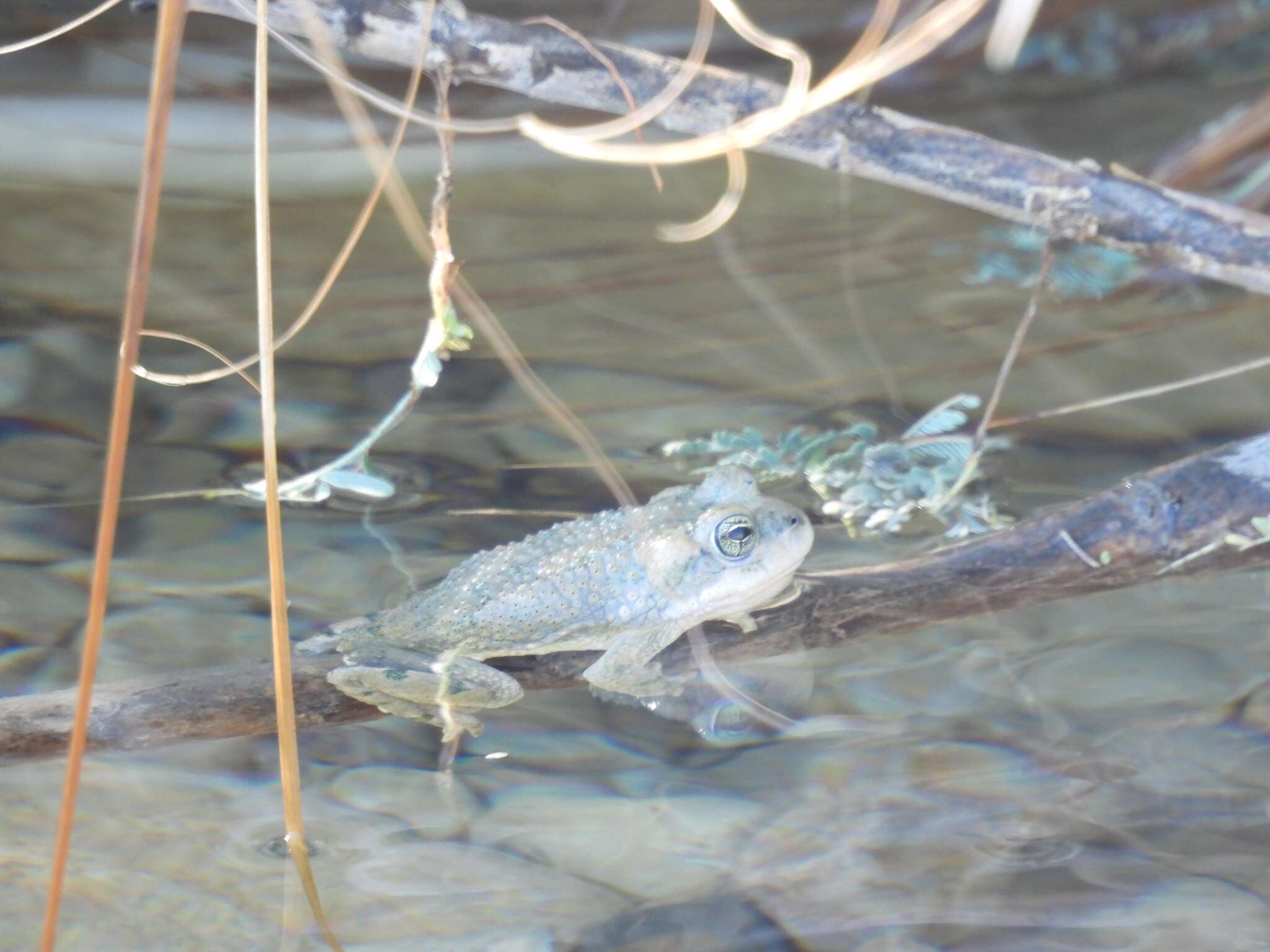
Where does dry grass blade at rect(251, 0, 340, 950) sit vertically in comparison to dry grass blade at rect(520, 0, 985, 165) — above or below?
below

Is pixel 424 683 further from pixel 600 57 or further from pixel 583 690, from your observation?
pixel 600 57

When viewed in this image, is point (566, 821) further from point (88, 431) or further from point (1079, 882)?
point (88, 431)

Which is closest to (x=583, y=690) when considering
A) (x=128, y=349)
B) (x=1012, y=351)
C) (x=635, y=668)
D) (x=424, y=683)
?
(x=635, y=668)

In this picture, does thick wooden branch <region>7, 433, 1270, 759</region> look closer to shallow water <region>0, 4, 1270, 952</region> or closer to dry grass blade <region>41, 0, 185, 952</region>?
shallow water <region>0, 4, 1270, 952</region>

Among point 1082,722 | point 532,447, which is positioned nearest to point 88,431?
point 532,447

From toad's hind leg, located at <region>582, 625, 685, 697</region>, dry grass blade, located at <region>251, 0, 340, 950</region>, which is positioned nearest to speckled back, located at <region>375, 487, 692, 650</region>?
toad's hind leg, located at <region>582, 625, 685, 697</region>

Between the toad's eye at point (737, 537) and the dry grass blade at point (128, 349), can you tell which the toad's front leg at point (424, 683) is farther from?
the dry grass blade at point (128, 349)
